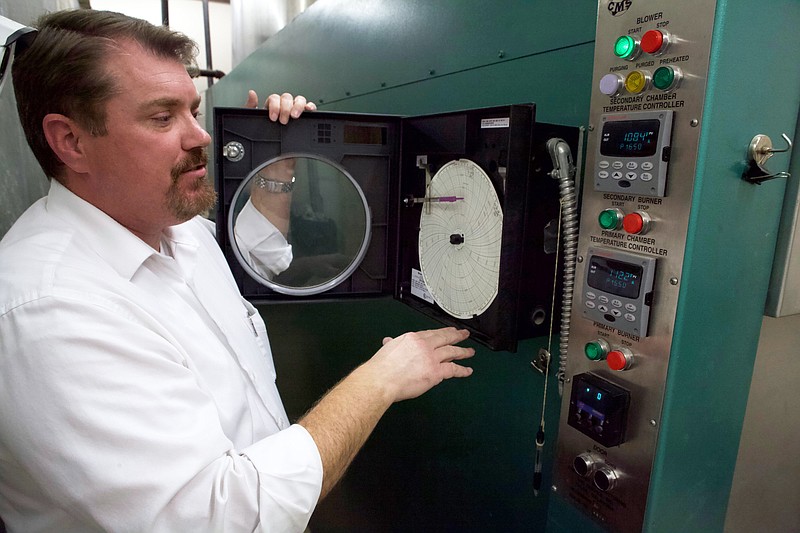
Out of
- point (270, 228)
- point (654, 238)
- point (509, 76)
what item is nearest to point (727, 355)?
point (654, 238)

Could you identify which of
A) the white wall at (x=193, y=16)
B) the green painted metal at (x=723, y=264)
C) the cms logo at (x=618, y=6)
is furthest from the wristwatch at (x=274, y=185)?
the white wall at (x=193, y=16)

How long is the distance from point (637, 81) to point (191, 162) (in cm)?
78

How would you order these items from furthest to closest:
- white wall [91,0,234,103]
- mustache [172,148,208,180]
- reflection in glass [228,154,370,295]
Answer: white wall [91,0,234,103]
reflection in glass [228,154,370,295]
mustache [172,148,208,180]

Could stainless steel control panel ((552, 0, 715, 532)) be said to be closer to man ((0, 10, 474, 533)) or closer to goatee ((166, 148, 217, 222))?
man ((0, 10, 474, 533))

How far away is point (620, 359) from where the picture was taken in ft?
2.52

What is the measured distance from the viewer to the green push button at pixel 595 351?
2.65 ft

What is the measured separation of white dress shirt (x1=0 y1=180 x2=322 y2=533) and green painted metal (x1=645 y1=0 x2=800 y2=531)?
1.81 ft

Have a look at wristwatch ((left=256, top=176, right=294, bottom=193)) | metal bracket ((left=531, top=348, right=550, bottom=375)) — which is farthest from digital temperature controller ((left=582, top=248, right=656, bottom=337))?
wristwatch ((left=256, top=176, right=294, bottom=193))

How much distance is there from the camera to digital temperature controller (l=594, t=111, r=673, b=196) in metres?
0.69

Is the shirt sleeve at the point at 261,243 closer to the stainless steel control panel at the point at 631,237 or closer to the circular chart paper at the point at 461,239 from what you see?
the circular chart paper at the point at 461,239

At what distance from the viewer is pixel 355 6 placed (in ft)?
6.09

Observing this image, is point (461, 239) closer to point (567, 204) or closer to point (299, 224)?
point (567, 204)

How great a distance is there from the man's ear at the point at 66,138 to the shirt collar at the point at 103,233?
0.19ft

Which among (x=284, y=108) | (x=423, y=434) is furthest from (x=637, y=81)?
(x=423, y=434)
